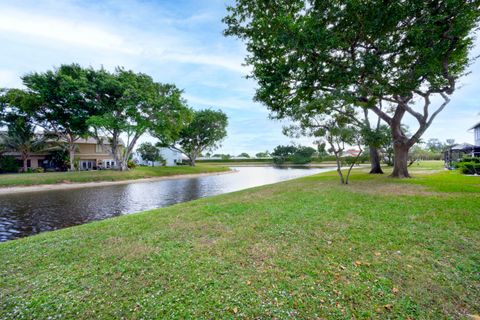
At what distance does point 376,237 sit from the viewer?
4.42 meters

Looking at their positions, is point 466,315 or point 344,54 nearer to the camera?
point 466,315

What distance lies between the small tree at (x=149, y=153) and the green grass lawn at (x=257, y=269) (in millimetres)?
43091

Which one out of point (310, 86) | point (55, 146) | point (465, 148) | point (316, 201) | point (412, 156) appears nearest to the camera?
point (316, 201)

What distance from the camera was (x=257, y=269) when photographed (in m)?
3.38

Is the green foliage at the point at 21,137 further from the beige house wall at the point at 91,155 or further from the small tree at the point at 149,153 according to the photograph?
Answer: the small tree at the point at 149,153

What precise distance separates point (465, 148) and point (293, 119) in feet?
61.6

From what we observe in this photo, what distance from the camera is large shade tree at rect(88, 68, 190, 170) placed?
77.2 ft

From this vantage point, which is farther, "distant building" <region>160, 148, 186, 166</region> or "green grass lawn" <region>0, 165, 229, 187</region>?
"distant building" <region>160, 148, 186, 166</region>

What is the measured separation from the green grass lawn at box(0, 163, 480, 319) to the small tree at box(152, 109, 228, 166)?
112 ft

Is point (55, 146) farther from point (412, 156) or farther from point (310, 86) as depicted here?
point (412, 156)

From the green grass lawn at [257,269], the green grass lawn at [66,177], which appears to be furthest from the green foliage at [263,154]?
the green grass lawn at [257,269]

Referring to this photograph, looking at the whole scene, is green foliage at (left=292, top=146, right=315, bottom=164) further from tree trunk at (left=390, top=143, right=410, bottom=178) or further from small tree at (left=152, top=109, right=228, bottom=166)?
tree trunk at (left=390, top=143, right=410, bottom=178)

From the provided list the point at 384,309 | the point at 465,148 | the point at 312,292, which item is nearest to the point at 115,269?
the point at 312,292

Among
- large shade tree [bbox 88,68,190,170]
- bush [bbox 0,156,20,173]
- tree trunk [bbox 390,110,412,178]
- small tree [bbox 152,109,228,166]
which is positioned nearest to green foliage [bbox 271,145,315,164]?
small tree [bbox 152,109,228,166]
